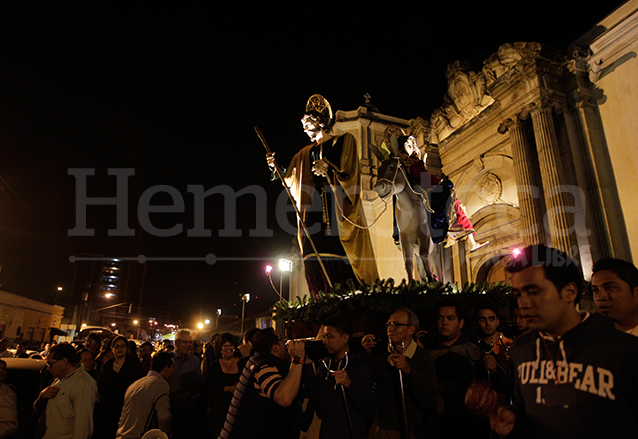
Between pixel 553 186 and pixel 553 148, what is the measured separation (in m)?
1.15

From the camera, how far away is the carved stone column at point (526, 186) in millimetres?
10961

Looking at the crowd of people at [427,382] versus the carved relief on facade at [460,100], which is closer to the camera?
the crowd of people at [427,382]

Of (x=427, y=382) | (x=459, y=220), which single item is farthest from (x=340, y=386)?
(x=459, y=220)

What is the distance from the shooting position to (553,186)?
34.9ft

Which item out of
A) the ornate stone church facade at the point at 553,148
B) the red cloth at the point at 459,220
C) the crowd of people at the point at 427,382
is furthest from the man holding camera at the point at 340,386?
the red cloth at the point at 459,220

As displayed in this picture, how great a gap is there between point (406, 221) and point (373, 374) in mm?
4354

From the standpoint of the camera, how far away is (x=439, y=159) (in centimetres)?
1688

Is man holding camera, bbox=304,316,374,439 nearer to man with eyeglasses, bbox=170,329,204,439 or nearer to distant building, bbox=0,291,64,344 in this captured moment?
man with eyeglasses, bbox=170,329,204,439

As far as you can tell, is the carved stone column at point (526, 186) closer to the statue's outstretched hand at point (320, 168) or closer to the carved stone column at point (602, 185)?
the carved stone column at point (602, 185)

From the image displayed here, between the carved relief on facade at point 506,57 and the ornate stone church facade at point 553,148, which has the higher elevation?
the carved relief on facade at point 506,57

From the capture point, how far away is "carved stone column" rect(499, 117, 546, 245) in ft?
36.0

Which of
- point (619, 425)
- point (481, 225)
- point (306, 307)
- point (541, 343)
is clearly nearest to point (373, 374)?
point (541, 343)

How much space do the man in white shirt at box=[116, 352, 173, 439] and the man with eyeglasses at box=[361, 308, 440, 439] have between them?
224 centimetres

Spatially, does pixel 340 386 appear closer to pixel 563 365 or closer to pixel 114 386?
pixel 563 365
